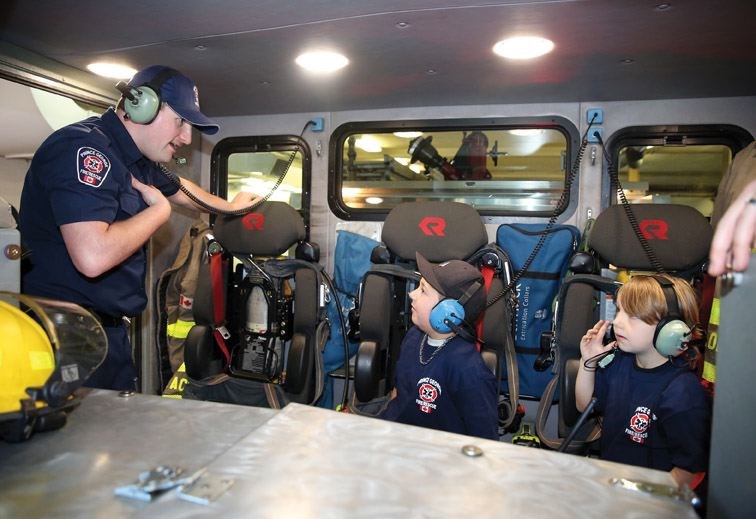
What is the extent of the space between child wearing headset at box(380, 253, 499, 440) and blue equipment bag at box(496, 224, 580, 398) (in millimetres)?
856

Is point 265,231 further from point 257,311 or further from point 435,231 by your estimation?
point 435,231

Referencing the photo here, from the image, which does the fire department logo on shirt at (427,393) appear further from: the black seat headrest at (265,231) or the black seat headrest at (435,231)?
the black seat headrest at (265,231)

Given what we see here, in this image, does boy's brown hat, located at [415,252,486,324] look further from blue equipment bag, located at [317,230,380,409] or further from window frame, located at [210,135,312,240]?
window frame, located at [210,135,312,240]

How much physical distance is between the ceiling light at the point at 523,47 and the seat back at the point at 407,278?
98cm

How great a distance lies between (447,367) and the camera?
8.54 ft

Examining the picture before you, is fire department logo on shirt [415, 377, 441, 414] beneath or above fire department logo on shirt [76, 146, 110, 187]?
beneath

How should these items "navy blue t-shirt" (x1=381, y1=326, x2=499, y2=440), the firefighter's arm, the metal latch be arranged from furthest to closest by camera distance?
"navy blue t-shirt" (x1=381, y1=326, x2=499, y2=440)
the firefighter's arm
the metal latch

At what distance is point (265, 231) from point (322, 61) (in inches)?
50.2

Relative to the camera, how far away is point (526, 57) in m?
2.87

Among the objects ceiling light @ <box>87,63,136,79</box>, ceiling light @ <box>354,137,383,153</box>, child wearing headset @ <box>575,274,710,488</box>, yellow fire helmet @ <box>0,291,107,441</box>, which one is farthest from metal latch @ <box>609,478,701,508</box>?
ceiling light @ <box>354,137,383,153</box>

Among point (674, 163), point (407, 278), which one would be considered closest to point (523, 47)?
point (407, 278)

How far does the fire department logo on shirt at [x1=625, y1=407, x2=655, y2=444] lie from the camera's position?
7.38 ft

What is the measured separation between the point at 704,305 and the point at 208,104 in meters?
3.72

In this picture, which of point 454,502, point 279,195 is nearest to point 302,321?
point 279,195
